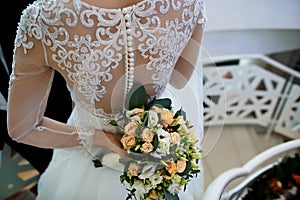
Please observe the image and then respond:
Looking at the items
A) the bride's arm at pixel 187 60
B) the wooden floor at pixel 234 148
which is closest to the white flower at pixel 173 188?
the bride's arm at pixel 187 60

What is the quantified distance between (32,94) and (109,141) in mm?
221

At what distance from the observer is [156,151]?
2.17 feet

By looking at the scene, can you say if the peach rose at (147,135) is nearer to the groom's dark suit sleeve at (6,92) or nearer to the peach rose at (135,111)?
the peach rose at (135,111)

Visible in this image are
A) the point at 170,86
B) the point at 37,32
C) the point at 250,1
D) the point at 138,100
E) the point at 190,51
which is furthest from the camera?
the point at 250,1

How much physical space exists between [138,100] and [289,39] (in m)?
2.05

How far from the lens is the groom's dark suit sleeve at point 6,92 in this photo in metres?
1.06

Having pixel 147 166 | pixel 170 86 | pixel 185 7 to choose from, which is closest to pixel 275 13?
pixel 170 86

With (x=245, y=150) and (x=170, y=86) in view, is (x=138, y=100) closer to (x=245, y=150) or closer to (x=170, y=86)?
(x=170, y=86)

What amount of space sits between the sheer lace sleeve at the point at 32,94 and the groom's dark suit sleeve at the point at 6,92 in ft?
1.26

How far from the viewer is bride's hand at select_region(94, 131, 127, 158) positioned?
80 cm

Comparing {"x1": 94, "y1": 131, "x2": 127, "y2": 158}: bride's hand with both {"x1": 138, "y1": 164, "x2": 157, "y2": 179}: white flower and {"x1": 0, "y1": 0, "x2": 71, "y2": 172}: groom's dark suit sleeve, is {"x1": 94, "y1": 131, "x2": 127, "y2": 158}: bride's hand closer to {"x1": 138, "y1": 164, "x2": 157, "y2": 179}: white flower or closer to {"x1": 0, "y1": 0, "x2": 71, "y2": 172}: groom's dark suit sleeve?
{"x1": 138, "y1": 164, "x2": 157, "y2": 179}: white flower

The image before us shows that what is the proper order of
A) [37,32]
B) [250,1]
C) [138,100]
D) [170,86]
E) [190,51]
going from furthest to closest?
[250,1] → [170,86] → [190,51] → [138,100] → [37,32]

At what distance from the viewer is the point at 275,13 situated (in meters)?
2.21

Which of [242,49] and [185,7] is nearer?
[185,7]
